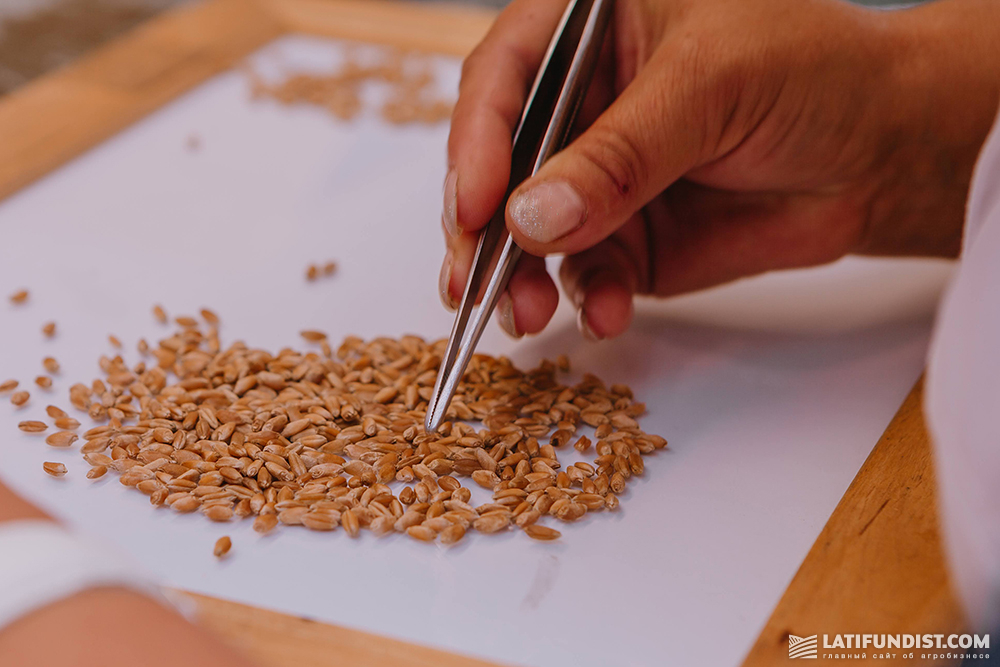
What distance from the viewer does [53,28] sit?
220cm

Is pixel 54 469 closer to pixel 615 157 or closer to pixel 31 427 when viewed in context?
pixel 31 427

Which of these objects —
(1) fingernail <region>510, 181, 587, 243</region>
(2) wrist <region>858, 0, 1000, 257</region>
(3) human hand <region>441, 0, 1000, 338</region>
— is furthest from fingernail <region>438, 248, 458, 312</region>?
(2) wrist <region>858, 0, 1000, 257</region>

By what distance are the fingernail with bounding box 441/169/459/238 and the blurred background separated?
4.64 feet

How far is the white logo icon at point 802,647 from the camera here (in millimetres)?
632

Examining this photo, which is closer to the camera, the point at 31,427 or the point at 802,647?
the point at 802,647

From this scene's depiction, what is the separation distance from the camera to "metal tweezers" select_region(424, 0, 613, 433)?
2.80 ft

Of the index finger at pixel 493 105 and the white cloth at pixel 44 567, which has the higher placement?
the index finger at pixel 493 105

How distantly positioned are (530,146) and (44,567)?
0.63 meters

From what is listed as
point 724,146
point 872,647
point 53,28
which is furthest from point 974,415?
point 53,28

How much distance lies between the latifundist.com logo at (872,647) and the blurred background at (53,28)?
1886 millimetres

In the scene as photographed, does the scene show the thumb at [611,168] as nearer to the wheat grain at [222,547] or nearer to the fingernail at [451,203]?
the fingernail at [451,203]

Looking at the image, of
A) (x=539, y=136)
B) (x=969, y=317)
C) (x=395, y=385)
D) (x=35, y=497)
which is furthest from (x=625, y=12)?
(x=35, y=497)

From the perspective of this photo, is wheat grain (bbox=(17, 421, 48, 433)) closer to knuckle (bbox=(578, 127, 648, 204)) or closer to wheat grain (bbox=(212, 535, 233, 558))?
wheat grain (bbox=(212, 535, 233, 558))

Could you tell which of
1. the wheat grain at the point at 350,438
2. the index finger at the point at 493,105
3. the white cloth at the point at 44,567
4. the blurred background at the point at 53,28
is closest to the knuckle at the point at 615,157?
the index finger at the point at 493,105
